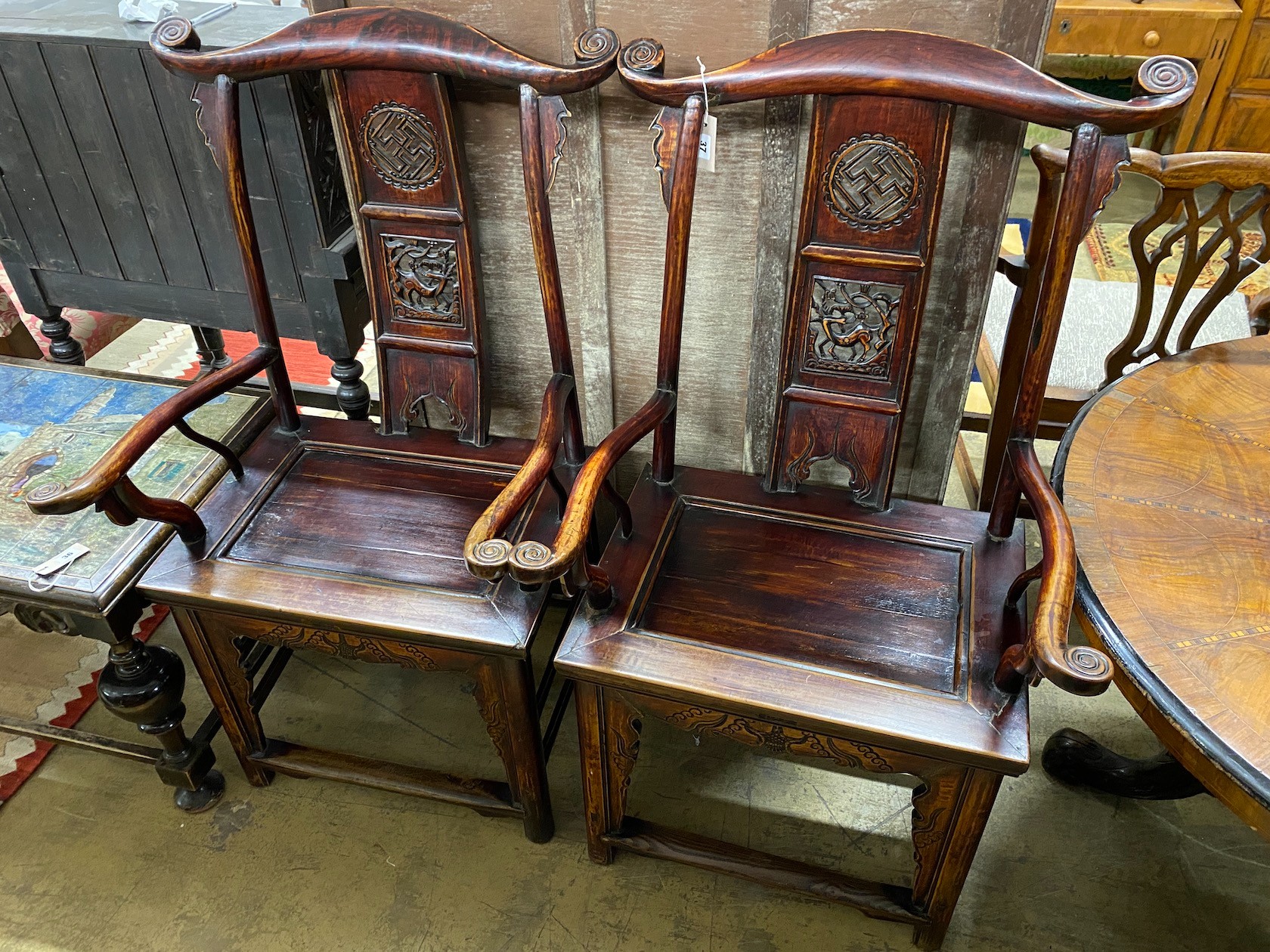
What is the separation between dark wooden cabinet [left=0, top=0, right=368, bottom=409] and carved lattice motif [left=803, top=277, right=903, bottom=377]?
99 centimetres

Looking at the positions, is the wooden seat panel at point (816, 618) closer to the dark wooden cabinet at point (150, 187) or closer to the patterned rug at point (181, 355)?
the dark wooden cabinet at point (150, 187)

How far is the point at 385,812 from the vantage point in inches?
72.9

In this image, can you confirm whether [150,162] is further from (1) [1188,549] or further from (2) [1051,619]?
(1) [1188,549]

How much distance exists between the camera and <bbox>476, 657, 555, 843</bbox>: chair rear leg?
4.89ft

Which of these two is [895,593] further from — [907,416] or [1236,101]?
[1236,101]

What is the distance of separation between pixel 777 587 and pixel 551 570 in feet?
1.46

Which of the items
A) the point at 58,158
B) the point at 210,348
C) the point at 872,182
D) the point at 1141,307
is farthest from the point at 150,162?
the point at 1141,307

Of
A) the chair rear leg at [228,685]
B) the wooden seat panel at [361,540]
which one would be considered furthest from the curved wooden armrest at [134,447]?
the chair rear leg at [228,685]

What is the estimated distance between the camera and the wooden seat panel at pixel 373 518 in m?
1.55

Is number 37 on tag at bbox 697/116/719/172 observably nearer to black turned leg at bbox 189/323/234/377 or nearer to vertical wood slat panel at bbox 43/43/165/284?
vertical wood slat panel at bbox 43/43/165/284

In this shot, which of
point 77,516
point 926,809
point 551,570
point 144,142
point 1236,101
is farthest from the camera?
point 1236,101

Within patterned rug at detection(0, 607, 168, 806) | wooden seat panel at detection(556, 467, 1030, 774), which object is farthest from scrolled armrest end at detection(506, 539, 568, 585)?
patterned rug at detection(0, 607, 168, 806)

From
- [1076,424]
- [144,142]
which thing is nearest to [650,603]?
[1076,424]

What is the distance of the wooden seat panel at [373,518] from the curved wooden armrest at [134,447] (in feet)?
0.55
